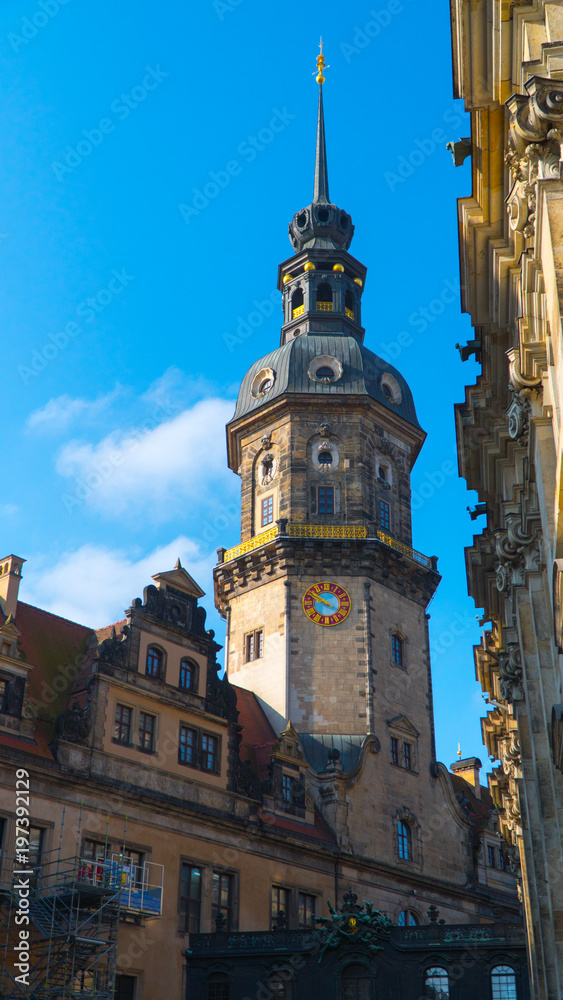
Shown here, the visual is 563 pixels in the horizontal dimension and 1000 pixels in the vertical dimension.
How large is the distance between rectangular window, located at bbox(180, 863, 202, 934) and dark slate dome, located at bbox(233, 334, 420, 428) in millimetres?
22750

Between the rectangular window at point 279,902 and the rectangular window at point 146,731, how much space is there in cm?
698

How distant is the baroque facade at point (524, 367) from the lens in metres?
10.6

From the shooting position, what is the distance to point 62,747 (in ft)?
101

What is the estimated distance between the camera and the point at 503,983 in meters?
30.5

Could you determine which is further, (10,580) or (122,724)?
(10,580)

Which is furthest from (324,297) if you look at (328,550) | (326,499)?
(328,550)

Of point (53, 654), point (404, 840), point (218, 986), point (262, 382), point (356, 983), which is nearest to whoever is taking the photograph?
point (356, 983)

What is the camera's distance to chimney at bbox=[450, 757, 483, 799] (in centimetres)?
5994

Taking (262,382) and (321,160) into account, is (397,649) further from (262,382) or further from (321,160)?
(321,160)

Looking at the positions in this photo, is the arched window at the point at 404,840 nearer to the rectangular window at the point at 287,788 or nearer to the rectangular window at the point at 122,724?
the rectangular window at the point at 287,788

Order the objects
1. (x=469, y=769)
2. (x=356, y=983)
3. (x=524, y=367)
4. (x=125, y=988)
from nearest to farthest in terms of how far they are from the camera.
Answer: (x=524, y=367), (x=125, y=988), (x=356, y=983), (x=469, y=769)

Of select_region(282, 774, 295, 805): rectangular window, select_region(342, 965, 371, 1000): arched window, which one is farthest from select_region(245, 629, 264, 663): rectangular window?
select_region(342, 965, 371, 1000): arched window

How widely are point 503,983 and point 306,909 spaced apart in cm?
854

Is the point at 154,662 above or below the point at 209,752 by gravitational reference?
above
